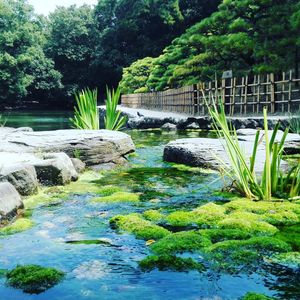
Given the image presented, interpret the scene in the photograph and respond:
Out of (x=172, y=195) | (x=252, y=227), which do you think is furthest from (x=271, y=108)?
(x=252, y=227)

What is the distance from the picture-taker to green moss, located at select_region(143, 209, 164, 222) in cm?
408

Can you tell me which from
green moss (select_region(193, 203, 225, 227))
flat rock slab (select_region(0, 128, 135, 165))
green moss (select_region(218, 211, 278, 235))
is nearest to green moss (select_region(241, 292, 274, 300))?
green moss (select_region(218, 211, 278, 235))

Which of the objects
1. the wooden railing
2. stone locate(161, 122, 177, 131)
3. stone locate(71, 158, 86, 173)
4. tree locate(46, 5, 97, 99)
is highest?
tree locate(46, 5, 97, 99)

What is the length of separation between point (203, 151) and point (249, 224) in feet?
10.1

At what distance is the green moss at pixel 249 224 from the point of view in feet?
12.1

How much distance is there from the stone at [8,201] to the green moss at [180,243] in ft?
4.60

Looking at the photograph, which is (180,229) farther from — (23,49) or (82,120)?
(23,49)

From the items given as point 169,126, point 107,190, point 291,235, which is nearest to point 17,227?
point 107,190

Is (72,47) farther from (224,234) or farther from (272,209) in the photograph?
(224,234)

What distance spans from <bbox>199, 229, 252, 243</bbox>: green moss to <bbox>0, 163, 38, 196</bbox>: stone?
86.5 inches

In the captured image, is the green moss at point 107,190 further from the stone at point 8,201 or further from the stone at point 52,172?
the stone at point 8,201

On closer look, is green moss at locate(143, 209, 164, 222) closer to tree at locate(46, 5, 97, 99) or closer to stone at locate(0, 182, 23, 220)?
stone at locate(0, 182, 23, 220)

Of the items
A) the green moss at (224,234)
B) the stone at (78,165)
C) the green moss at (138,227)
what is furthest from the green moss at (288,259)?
the stone at (78,165)

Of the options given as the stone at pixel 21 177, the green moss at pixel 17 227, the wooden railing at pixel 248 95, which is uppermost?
the wooden railing at pixel 248 95
